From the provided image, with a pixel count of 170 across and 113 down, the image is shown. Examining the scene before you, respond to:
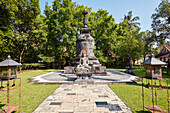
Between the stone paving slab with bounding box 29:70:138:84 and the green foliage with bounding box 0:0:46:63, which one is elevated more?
the green foliage with bounding box 0:0:46:63

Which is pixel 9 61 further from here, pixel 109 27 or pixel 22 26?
pixel 109 27

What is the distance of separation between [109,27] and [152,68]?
24089 mm

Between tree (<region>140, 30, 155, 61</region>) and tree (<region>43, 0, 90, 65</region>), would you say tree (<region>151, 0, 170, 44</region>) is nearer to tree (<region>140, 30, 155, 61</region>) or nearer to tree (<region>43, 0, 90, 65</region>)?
tree (<region>140, 30, 155, 61</region>)

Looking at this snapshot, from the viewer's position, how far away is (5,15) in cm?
1812

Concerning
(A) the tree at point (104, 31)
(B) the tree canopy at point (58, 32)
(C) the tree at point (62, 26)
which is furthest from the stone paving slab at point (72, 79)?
(A) the tree at point (104, 31)

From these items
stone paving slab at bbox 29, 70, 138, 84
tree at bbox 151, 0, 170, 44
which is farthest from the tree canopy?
stone paving slab at bbox 29, 70, 138, 84

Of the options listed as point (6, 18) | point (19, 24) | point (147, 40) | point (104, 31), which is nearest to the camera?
point (6, 18)

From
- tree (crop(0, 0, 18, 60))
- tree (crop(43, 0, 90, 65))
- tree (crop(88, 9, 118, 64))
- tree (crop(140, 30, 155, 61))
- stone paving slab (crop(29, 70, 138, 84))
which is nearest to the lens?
stone paving slab (crop(29, 70, 138, 84))

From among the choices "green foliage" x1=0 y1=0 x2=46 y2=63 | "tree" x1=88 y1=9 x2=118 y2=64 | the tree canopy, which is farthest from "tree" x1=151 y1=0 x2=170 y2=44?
"green foliage" x1=0 y1=0 x2=46 y2=63

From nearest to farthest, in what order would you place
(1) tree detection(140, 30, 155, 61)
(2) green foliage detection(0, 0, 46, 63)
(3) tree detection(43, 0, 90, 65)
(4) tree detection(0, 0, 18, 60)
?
(4) tree detection(0, 0, 18, 60) → (2) green foliage detection(0, 0, 46, 63) → (1) tree detection(140, 30, 155, 61) → (3) tree detection(43, 0, 90, 65)

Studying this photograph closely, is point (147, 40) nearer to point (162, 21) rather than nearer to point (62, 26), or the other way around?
point (162, 21)

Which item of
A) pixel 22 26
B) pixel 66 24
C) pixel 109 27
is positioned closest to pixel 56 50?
pixel 66 24

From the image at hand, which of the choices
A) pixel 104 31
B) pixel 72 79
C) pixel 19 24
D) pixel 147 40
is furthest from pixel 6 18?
pixel 147 40

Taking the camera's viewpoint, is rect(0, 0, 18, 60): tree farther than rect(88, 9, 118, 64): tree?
No
